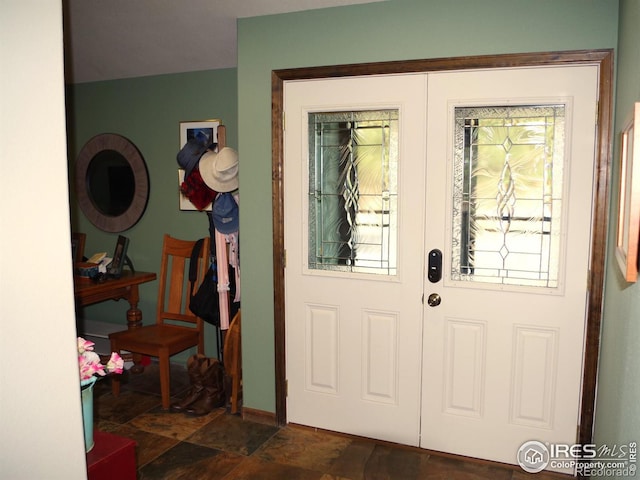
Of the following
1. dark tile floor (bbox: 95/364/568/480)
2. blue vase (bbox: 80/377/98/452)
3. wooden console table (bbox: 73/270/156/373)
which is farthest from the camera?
wooden console table (bbox: 73/270/156/373)

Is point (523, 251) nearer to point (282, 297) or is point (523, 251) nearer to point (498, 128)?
point (498, 128)

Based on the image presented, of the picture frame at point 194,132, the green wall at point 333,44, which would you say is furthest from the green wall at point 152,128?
the green wall at point 333,44

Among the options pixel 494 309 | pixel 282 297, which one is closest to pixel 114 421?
pixel 282 297

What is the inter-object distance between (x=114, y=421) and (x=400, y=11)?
9.64ft

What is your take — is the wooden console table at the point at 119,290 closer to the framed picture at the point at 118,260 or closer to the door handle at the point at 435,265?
the framed picture at the point at 118,260

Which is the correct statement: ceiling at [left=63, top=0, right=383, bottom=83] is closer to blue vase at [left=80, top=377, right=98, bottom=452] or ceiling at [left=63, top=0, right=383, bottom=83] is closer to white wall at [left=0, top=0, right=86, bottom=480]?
white wall at [left=0, top=0, right=86, bottom=480]

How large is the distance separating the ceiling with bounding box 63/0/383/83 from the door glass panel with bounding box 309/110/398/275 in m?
0.64

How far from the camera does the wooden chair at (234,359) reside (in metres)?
3.19

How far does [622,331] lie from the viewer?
1.70 metres

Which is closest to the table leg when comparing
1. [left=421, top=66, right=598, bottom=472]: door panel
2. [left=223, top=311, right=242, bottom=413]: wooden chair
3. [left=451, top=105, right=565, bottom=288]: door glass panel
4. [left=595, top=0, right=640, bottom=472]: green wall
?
[left=223, top=311, right=242, bottom=413]: wooden chair

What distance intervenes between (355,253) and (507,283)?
811 mm

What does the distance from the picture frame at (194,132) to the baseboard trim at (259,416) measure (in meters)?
1.54

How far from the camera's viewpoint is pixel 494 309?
259 cm

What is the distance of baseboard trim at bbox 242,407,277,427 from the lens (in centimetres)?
310
